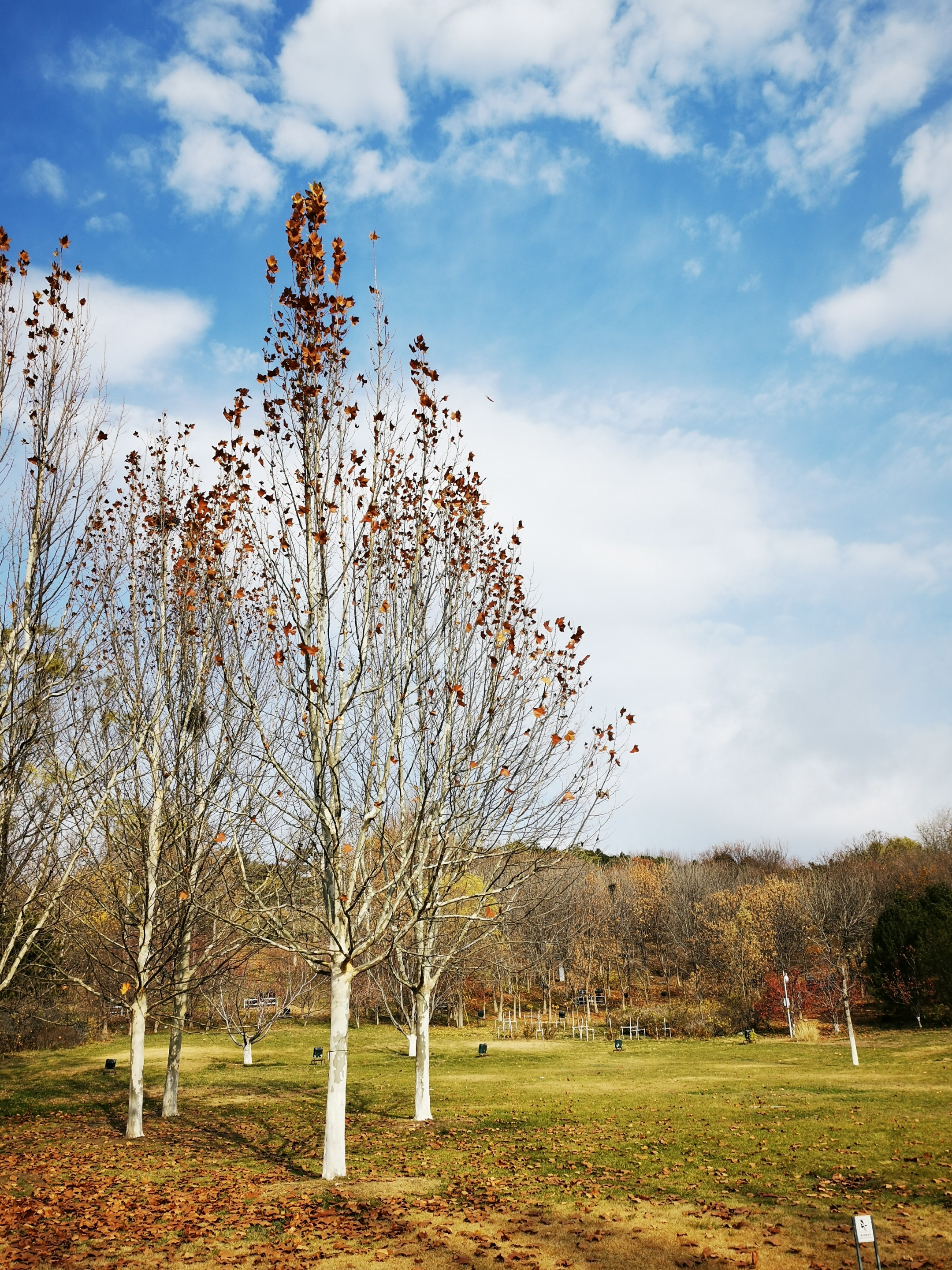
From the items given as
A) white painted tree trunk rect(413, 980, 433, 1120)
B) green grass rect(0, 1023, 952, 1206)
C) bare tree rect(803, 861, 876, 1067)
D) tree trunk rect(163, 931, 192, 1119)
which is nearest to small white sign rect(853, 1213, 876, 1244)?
green grass rect(0, 1023, 952, 1206)

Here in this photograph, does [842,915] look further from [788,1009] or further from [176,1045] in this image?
[176,1045]

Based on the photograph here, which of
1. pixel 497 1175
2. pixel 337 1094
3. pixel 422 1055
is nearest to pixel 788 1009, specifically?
pixel 422 1055

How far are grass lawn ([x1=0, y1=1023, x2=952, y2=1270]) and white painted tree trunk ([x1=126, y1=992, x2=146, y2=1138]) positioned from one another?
0.35m

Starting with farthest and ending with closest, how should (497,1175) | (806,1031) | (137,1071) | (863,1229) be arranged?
(806,1031) → (137,1071) → (497,1175) → (863,1229)

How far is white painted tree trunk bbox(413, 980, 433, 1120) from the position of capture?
1403 cm

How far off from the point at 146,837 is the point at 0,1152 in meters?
4.94

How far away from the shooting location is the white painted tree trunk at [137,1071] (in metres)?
12.9

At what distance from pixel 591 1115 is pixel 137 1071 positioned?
27.9ft

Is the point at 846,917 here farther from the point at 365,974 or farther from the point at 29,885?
the point at 29,885

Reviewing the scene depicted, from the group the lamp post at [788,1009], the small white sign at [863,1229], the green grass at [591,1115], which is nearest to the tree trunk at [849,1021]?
the green grass at [591,1115]

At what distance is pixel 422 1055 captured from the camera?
1413 centimetres

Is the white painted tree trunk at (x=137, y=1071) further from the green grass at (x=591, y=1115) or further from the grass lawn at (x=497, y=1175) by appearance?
the green grass at (x=591, y=1115)

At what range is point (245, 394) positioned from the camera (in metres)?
9.34

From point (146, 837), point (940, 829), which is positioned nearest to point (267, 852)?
point (146, 837)
